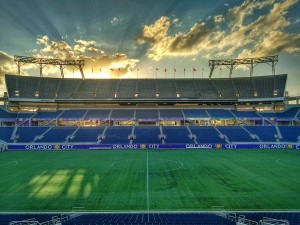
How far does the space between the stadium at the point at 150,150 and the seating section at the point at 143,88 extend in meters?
0.31

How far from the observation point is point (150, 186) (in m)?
23.4

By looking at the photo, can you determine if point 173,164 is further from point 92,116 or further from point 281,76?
point 281,76

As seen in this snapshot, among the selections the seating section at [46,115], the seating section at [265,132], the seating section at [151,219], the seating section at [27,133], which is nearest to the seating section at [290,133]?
the seating section at [265,132]

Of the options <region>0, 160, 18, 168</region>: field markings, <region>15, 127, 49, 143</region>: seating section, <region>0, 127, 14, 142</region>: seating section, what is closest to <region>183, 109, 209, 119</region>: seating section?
<region>15, 127, 49, 143</region>: seating section


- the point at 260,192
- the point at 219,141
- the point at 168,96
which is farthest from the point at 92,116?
the point at 260,192

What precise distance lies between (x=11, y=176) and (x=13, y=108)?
49018 mm

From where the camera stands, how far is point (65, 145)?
54500 millimetres

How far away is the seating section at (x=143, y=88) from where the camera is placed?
70688 millimetres

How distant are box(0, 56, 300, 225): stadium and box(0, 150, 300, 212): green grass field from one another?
109mm

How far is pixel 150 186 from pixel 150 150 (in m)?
28.5

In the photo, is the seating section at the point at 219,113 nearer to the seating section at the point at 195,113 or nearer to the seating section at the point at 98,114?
the seating section at the point at 195,113

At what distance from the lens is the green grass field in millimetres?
18500

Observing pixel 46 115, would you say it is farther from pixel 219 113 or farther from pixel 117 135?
pixel 219 113

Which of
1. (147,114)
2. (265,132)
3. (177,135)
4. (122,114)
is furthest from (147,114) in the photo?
(265,132)
